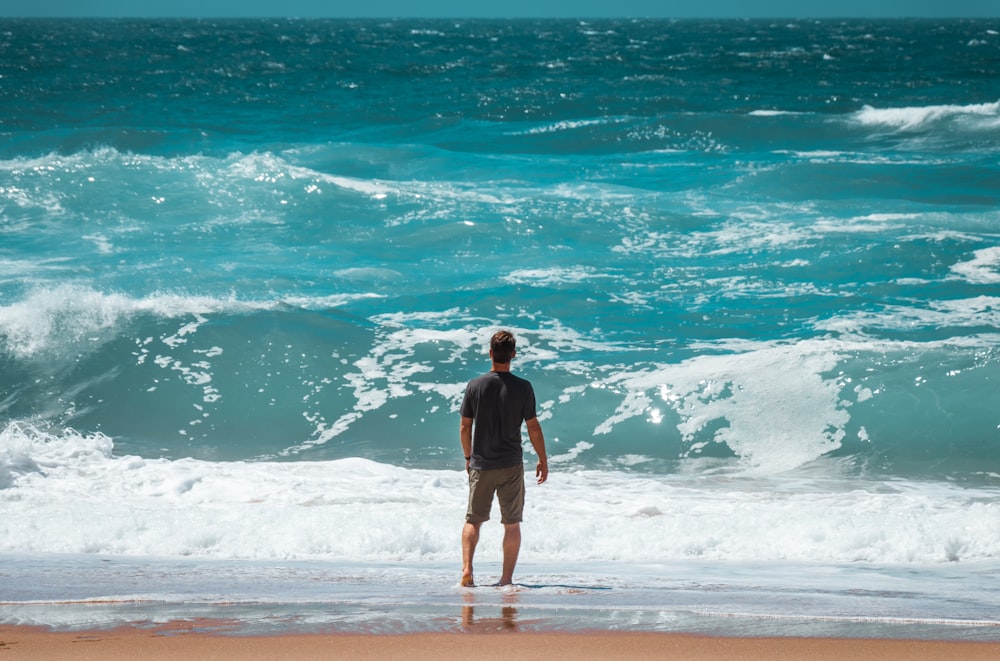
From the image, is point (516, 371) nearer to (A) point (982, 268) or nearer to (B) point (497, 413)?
(B) point (497, 413)

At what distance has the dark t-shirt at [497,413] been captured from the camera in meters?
5.58

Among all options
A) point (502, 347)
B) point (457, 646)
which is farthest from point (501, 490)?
point (457, 646)

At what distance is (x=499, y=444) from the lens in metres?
5.62

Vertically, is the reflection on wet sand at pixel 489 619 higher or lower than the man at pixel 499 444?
lower

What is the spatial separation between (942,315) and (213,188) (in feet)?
44.8

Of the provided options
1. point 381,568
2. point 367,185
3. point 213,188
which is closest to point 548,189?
point 367,185

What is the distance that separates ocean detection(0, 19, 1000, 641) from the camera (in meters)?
5.84

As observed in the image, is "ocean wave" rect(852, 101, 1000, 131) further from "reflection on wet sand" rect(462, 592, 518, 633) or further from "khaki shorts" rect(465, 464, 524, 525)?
"reflection on wet sand" rect(462, 592, 518, 633)

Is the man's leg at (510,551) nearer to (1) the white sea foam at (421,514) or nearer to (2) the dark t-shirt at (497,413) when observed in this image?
(2) the dark t-shirt at (497,413)

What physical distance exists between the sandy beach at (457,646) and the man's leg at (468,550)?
106 centimetres

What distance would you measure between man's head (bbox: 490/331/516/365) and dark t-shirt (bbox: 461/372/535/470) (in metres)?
0.07

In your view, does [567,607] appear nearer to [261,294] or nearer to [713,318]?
[713,318]

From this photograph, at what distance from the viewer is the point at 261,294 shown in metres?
15.0

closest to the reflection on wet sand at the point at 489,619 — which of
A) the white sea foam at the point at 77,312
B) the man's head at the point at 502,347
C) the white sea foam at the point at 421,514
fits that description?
the man's head at the point at 502,347
